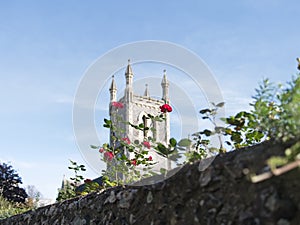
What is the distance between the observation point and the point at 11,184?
18.6 m

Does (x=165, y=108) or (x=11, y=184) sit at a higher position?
(x=11, y=184)

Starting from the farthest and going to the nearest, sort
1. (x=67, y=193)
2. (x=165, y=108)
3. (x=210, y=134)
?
(x=67, y=193)
(x=165, y=108)
(x=210, y=134)

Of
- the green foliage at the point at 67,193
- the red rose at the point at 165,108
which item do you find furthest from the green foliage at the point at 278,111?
the green foliage at the point at 67,193

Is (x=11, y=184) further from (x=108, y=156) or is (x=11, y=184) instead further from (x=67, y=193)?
(x=108, y=156)

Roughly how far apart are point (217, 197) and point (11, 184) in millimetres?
18591

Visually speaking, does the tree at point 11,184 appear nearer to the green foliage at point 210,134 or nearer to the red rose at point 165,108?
the red rose at point 165,108

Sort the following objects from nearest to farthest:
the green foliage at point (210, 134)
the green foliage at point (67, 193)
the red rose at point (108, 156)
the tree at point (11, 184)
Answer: the green foliage at point (210, 134) → the red rose at point (108, 156) → the green foliage at point (67, 193) → the tree at point (11, 184)

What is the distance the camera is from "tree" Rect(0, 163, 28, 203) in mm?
18164

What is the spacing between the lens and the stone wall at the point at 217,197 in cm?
137

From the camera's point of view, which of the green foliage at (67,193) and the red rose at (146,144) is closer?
the red rose at (146,144)

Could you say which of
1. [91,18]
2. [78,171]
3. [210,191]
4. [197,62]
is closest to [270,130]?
[210,191]

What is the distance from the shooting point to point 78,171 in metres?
4.61

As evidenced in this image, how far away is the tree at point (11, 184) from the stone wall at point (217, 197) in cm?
1691

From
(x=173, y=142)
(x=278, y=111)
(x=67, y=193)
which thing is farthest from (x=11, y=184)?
(x=278, y=111)
